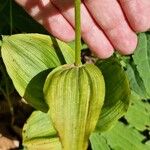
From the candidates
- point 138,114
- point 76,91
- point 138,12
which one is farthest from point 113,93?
point 138,114

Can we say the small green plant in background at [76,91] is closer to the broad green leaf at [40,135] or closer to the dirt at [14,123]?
the broad green leaf at [40,135]

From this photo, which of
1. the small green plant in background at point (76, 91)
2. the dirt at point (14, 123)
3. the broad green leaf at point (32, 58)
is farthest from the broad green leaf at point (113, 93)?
the dirt at point (14, 123)

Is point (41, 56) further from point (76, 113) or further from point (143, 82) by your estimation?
point (143, 82)

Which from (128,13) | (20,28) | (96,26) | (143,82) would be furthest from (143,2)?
(20,28)

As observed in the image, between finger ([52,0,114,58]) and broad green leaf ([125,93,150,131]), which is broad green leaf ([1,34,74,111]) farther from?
broad green leaf ([125,93,150,131])

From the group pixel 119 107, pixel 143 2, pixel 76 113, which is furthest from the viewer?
pixel 143 2

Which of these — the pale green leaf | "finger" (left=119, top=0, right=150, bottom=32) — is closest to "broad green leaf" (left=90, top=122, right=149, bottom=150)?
the pale green leaf

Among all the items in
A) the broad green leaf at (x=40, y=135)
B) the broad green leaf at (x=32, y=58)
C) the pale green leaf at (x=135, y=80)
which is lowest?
the broad green leaf at (x=40, y=135)
